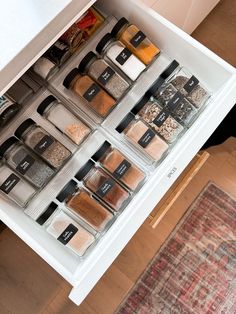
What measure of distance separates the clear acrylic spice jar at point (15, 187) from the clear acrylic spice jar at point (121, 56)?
37cm

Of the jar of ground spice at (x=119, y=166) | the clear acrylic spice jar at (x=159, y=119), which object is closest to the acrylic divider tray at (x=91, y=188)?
the jar of ground spice at (x=119, y=166)

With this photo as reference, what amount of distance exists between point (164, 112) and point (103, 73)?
180mm

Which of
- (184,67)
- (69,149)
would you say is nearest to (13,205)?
(69,149)

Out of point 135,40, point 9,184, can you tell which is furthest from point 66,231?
point 135,40

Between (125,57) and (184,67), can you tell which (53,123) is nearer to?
(125,57)

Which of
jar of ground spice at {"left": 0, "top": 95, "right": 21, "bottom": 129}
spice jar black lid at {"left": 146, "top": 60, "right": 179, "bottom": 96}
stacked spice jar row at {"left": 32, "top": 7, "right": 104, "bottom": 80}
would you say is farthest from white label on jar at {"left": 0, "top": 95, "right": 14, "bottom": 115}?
spice jar black lid at {"left": 146, "top": 60, "right": 179, "bottom": 96}

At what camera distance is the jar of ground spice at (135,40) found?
970 millimetres

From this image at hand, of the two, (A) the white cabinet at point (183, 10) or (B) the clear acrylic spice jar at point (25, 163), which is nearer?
(B) the clear acrylic spice jar at point (25, 163)

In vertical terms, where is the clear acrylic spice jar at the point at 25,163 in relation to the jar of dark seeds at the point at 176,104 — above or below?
below

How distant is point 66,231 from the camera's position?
0.93 m

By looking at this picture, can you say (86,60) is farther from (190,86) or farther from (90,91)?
(190,86)

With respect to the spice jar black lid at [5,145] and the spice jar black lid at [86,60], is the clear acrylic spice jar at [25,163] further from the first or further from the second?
the spice jar black lid at [86,60]

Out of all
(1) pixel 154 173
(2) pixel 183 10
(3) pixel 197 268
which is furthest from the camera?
(3) pixel 197 268

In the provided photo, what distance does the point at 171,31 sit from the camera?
3.04ft
